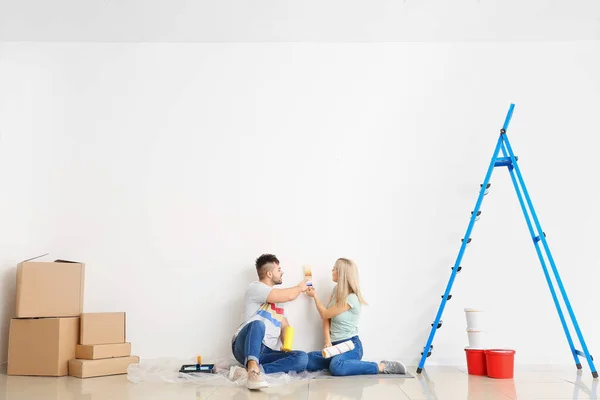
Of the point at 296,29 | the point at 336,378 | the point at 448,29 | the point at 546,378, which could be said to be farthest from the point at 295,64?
the point at 546,378

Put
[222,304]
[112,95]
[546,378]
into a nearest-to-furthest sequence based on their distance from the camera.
→ 1. [546,378]
2. [222,304]
3. [112,95]

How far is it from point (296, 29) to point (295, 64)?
0.27 meters

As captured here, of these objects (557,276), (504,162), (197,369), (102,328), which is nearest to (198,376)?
(197,369)

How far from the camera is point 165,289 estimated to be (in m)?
3.73

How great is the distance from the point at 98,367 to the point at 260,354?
3.19 ft

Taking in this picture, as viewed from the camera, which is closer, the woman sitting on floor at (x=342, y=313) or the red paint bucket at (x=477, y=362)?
the red paint bucket at (x=477, y=362)

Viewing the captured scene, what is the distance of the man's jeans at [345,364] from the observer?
3.18 meters

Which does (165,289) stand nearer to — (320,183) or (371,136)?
(320,183)

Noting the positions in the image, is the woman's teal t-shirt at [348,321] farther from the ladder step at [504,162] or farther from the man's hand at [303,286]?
the ladder step at [504,162]

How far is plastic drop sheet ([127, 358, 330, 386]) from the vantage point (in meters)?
2.91

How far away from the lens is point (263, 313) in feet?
11.3

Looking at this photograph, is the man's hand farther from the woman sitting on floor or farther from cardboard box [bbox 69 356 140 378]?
cardboard box [bbox 69 356 140 378]

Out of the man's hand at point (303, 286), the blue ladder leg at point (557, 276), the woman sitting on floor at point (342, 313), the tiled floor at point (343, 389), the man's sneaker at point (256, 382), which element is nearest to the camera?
the tiled floor at point (343, 389)

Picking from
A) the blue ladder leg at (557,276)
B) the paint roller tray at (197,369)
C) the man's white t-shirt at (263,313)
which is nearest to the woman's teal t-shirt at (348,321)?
the man's white t-shirt at (263,313)
